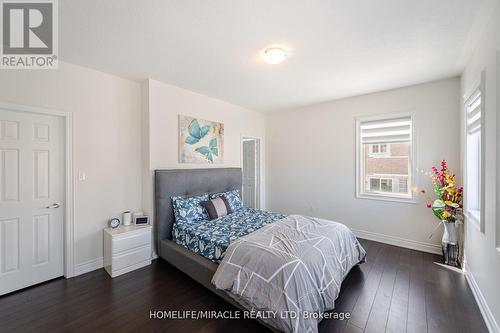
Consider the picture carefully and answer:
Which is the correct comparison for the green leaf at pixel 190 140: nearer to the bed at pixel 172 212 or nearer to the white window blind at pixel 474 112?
the bed at pixel 172 212

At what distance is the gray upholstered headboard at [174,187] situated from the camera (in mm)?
2990

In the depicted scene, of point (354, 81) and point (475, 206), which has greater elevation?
point (354, 81)

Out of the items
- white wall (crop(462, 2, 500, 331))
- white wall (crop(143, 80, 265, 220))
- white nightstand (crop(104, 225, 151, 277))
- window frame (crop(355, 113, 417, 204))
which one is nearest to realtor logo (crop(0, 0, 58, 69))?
white wall (crop(143, 80, 265, 220))

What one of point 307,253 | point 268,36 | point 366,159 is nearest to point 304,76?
point 268,36

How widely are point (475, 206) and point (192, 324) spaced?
3.27 meters

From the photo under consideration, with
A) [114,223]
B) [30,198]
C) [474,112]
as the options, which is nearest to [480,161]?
[474,112]

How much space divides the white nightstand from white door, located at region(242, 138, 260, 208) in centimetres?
269

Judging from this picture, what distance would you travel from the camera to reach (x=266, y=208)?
514 centimetres

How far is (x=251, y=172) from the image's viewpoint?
5.24 meters

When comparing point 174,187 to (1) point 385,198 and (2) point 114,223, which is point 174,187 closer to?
(2) point 114,223

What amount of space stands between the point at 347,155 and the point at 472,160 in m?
1.69

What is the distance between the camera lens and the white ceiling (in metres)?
1.67

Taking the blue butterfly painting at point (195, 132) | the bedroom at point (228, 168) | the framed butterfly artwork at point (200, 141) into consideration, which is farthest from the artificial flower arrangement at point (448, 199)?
the blue butterfly painting at point (195, 132)

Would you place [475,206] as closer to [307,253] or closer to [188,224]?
[307,253]
